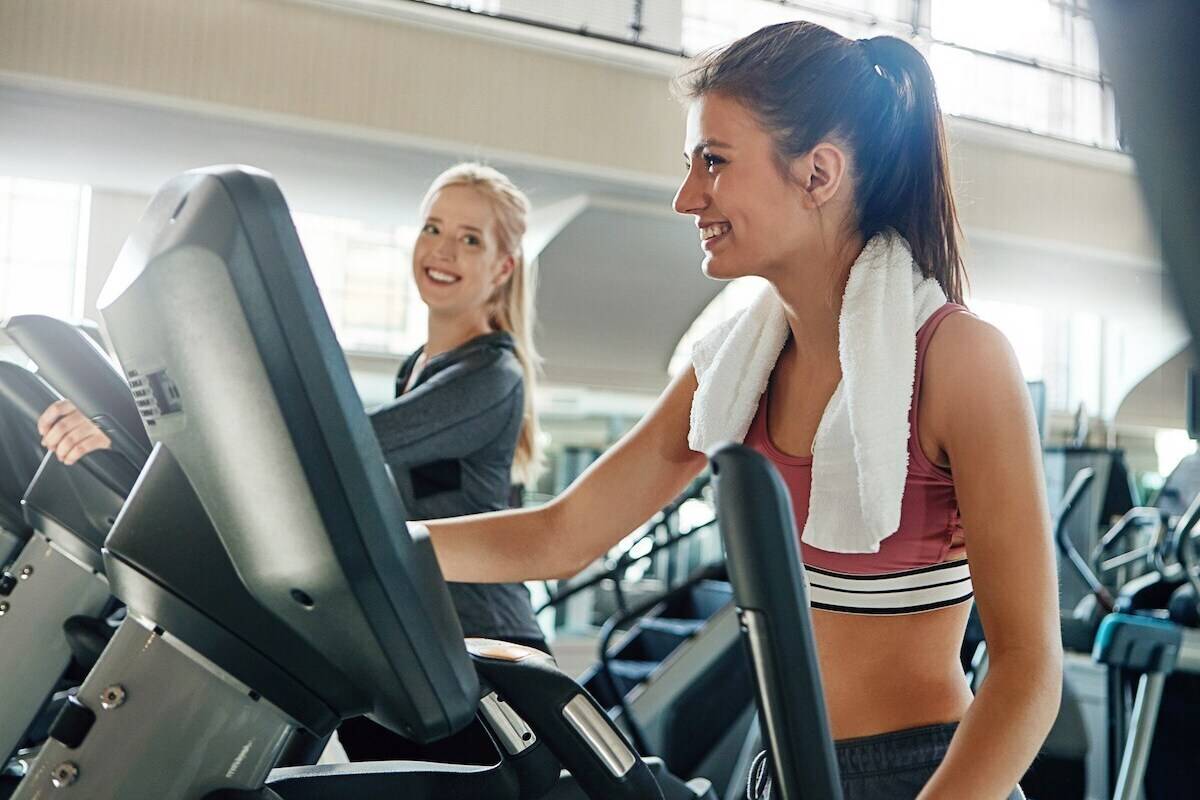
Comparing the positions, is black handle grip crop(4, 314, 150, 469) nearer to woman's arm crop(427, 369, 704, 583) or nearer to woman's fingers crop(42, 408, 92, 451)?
woman's fingers crop(42, 408, 92, 451)

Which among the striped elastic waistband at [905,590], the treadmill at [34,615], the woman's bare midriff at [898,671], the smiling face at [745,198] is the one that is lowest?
the treadmill at [34,615]

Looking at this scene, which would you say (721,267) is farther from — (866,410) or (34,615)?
(34,615)

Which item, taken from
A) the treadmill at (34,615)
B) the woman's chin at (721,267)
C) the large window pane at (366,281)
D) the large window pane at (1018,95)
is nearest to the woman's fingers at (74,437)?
the treadmill at (34,615)

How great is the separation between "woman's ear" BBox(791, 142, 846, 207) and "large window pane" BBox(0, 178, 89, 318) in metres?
6.24

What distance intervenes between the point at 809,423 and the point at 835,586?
0.49 feet

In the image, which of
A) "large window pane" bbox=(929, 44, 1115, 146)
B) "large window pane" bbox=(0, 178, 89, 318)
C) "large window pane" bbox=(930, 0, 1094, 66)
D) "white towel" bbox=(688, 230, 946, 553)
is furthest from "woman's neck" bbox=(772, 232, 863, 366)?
"large window pane" bbox=(930, 0, 1094, 66)

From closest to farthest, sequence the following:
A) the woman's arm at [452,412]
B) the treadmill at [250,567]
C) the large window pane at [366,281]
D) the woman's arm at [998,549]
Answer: the treadmill at [250,567], the woman's arm at [998,549], the woman's arm at [452,412], the large window pane at [366,281]

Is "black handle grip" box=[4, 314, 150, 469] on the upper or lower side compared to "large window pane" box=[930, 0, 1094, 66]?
lower

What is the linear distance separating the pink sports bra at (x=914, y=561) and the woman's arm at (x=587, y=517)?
201mm

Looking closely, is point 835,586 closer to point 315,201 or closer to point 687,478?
point 687,478

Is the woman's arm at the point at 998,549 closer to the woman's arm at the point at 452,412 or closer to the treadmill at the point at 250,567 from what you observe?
the treadmill at the point at 250,567

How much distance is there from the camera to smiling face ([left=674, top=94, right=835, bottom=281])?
3.11 ft

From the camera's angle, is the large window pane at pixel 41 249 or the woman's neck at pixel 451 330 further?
the large window pane at pixel 41 249

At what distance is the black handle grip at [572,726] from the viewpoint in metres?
0.74
